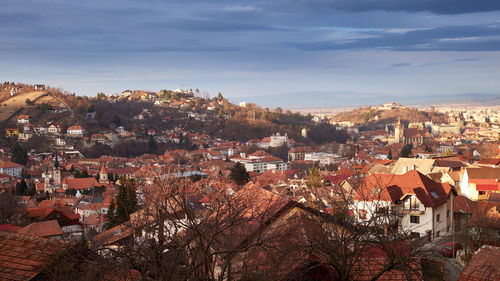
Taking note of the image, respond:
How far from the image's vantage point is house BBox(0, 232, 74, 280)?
585 centimetres

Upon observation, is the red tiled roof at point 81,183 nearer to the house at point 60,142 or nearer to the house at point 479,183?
the house at point 479,183

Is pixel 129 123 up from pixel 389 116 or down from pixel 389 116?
up

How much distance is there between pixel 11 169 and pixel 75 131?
30.0 m

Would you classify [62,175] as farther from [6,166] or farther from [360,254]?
[360,254]

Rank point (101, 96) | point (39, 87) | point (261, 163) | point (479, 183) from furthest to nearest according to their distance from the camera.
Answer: point (101, 96) → point (39, 87) → point (261, 163) → point (479, 183)

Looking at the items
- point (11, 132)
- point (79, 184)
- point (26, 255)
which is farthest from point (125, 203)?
point (11, 132)

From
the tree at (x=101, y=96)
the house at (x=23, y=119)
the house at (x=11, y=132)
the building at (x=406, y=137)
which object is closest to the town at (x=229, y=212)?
the house at (x=11, y=132)

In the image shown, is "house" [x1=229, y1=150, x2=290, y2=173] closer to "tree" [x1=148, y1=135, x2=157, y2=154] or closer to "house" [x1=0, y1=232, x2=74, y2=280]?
"tree" [x1=148, y1=135, x2=157, y2=154]

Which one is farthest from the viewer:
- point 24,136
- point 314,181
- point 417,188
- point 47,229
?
point 24,136

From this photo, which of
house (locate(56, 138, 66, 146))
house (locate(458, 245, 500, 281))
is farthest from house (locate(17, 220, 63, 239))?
house (locate(56, 138, 66, 146))

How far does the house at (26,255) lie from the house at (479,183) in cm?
1709

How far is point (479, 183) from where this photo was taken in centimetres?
2030

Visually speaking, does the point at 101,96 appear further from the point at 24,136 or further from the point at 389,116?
the point at 389,116

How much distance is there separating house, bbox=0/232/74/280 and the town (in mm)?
19
